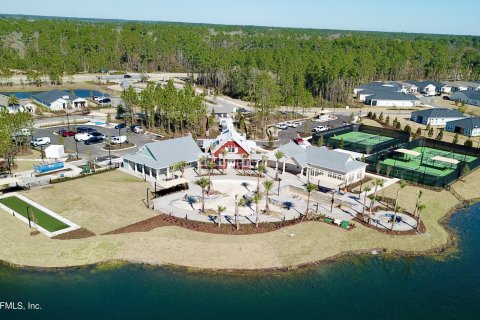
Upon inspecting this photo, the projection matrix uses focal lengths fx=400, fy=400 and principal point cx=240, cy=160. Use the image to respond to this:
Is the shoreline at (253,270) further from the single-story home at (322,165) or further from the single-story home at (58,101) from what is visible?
the single-story home at (58,101)

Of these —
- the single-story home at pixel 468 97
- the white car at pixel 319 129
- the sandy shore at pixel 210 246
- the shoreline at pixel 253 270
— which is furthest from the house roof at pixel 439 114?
the shoreline at pixel 253 270

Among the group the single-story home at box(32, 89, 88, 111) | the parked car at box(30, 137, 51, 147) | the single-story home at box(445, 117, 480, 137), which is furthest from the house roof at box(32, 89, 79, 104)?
the single-story home at box(445, 117, 480, 137)

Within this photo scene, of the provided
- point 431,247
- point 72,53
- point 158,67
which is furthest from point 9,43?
point 431,247

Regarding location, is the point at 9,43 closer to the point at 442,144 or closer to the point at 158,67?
the point at 158,67

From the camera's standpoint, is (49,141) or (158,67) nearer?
(49,141)

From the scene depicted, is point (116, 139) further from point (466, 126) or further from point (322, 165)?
point (466, 126)

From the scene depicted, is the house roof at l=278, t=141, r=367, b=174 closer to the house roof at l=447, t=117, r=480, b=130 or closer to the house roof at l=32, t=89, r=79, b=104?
the house roof at l=447, t=117, r=480, b=130

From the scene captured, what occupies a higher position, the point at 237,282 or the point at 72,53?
the point at 72,53
